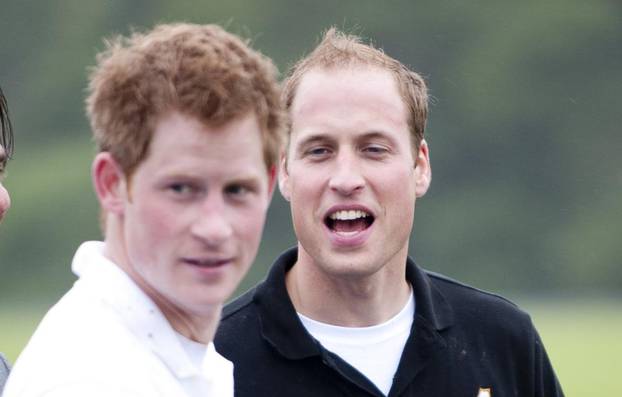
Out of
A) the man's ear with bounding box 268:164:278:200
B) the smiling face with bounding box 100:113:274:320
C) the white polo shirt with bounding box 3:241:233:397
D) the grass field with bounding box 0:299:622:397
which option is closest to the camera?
the white polo shirt with bounding box 3:241:233:397

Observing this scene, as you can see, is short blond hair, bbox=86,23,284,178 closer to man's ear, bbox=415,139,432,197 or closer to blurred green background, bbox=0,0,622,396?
man's ear, bbox=415,139,432,197

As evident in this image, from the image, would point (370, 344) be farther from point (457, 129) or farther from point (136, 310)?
point (457, 129)

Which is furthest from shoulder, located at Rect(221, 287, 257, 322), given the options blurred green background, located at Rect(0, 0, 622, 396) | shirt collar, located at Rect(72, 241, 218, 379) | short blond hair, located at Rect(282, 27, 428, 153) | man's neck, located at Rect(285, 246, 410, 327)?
blurred green background, located at Rect(0, 0, 622, 396)

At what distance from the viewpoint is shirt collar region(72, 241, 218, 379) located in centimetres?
219

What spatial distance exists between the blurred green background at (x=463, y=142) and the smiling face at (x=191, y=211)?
24980 mm

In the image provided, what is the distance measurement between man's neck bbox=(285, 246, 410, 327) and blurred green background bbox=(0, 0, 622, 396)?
2356 cm

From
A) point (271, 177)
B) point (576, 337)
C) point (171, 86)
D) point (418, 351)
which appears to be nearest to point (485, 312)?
point (418, 351)

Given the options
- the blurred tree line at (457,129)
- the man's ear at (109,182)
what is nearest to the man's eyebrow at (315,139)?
the man's ear at (109,182)

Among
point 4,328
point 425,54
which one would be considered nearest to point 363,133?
point 4,328

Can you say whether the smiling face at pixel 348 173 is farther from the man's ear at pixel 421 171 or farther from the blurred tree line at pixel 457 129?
the blurred tree line at pixel 457 129

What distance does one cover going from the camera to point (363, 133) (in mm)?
3602

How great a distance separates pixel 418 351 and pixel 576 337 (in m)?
25.0

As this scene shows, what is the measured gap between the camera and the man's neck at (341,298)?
3623 millimetres

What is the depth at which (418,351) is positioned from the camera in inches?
140
